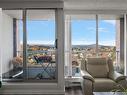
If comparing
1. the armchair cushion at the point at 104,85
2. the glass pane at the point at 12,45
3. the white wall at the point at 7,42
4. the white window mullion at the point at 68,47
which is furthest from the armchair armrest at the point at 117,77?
the white wall at the point at 7,42

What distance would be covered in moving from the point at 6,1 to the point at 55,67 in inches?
85.4

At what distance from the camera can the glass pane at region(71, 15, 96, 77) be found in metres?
7.55

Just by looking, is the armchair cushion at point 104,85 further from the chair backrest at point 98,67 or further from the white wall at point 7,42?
the white wall at point 7,42

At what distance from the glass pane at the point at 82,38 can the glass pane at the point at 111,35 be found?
0.25 metres

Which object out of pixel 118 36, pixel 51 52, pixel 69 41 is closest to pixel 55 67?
pixel 51 52

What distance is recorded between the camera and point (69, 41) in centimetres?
750

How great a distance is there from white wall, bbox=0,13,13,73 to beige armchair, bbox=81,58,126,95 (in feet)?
6.82

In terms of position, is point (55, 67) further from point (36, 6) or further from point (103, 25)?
point (103, 25)

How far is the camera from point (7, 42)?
Answer: 6367 mm

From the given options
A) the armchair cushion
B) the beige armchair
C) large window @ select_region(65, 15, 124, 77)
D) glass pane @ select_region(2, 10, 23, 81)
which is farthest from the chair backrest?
glass pane @ select_region(2, 10, 23, 81)

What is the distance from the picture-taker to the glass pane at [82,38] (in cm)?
755

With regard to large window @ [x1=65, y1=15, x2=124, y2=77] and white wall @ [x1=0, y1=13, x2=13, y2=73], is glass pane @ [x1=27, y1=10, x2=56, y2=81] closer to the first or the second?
white wall @ [x1=0, y1=13, x2=13, y2=73]

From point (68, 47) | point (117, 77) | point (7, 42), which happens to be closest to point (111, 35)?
point (68, 47)

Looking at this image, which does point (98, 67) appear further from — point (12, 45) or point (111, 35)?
point (12, 45)
